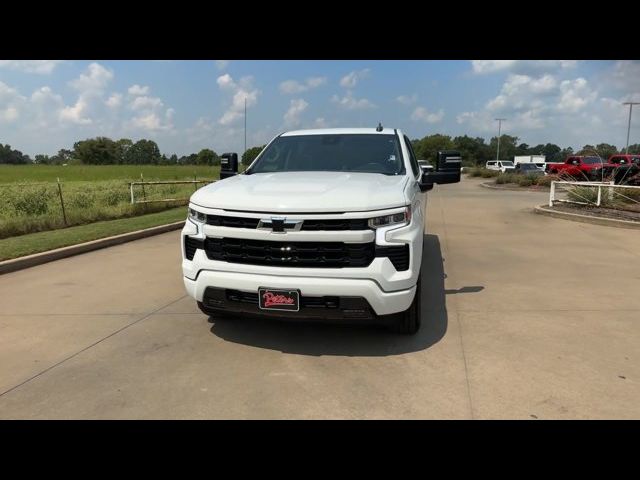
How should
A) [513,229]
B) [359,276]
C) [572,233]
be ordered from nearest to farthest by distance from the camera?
[359,276]
[572,233]
[513,229]

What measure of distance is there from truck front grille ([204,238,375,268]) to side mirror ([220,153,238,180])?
75.8 inches

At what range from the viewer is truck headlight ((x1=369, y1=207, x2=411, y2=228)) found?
3586 mm

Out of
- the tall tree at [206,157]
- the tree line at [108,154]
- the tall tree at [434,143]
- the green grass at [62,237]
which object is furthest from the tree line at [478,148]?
the green grass at [62,237]

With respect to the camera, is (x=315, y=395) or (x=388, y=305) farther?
(x=388, y=305)

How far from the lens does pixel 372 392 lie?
3289mm

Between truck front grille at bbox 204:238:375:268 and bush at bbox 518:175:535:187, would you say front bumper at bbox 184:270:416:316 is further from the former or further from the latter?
bush at bbox 518:175:535:187

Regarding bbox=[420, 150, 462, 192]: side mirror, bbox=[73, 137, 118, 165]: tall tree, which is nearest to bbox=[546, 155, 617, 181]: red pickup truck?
bbox=[420, 150, 462, 192]: side mirror

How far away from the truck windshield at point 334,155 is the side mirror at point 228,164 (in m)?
0.37
